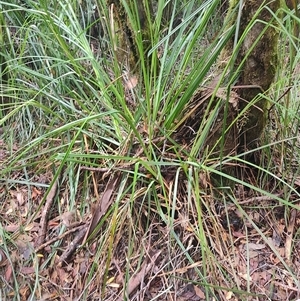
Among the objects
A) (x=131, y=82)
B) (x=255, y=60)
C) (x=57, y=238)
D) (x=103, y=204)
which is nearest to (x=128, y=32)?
(x=131, y=82)

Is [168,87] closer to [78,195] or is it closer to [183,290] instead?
[78,195]

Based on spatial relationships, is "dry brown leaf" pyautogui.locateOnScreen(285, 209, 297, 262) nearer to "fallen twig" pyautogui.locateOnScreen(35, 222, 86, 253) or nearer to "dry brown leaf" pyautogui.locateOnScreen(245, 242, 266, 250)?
"dry brown leaf" pyautogui.locateOnScreen(245, 242, 266, 250)

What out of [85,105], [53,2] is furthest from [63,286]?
[53,2]

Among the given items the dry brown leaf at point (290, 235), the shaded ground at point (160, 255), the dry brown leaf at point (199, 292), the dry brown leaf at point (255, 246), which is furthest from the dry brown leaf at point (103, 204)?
the dry brown leaf at point (290, 235)

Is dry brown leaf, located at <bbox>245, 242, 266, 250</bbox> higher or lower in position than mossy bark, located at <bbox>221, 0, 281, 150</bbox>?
lower

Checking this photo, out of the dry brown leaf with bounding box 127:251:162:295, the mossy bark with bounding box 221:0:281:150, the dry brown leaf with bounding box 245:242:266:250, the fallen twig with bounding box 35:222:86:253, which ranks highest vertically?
the mossy bark with bounding box 221:0:281:150

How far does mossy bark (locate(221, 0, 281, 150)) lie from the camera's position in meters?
1.11

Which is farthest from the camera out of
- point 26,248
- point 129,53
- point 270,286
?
point 129,53

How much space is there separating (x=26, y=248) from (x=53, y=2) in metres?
1.02

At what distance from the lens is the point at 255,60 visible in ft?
3.88

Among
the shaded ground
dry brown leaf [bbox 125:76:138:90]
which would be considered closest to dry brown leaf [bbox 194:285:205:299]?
the shaded ground

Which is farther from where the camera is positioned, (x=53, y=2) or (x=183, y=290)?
(x=53, y=2)

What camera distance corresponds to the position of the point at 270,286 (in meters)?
1.21

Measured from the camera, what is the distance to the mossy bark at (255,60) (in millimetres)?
1108
